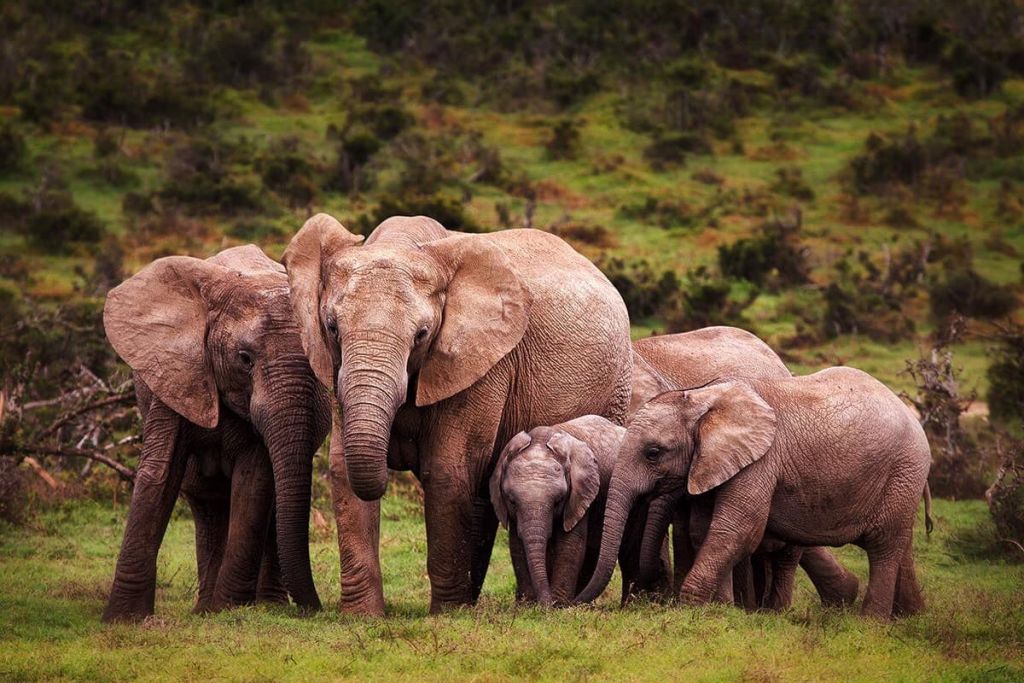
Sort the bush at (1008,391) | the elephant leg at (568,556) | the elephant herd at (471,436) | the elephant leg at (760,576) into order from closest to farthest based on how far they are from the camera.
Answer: the elephant herd at (471,436) < the elephant leg at (568,556) < the elephant leg at (760,576) < the bush at (1008,391)

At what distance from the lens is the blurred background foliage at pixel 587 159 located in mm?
20828

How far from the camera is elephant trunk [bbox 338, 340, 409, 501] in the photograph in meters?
7.10

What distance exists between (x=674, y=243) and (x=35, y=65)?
16661mm

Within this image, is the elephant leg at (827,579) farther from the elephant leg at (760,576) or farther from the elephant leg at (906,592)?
the elephant leg at (906,592)

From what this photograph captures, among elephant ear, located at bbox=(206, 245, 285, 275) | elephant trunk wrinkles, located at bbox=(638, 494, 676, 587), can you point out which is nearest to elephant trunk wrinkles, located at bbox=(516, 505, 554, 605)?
elephant trunk wrinkles, located at bbox=(638, 494, 676, 587)

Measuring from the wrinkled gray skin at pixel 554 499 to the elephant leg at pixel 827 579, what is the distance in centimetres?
183

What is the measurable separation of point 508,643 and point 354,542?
135cm

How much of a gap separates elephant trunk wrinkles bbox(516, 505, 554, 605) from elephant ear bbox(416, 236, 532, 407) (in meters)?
0.88

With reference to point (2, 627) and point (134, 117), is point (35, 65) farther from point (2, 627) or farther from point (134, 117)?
point (2, 627)

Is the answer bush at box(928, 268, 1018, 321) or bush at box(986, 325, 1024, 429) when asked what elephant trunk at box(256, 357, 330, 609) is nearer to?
bush at box(986, 325, 1024, 429)

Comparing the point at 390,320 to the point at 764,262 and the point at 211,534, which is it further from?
the point at 764,262

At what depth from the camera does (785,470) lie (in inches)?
346

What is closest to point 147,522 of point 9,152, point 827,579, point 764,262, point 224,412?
point 224,412

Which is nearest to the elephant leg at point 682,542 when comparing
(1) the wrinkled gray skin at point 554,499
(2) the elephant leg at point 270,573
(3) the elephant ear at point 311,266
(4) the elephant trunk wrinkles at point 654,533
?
(4) the elephant trunk wrinkles at point 654,533
